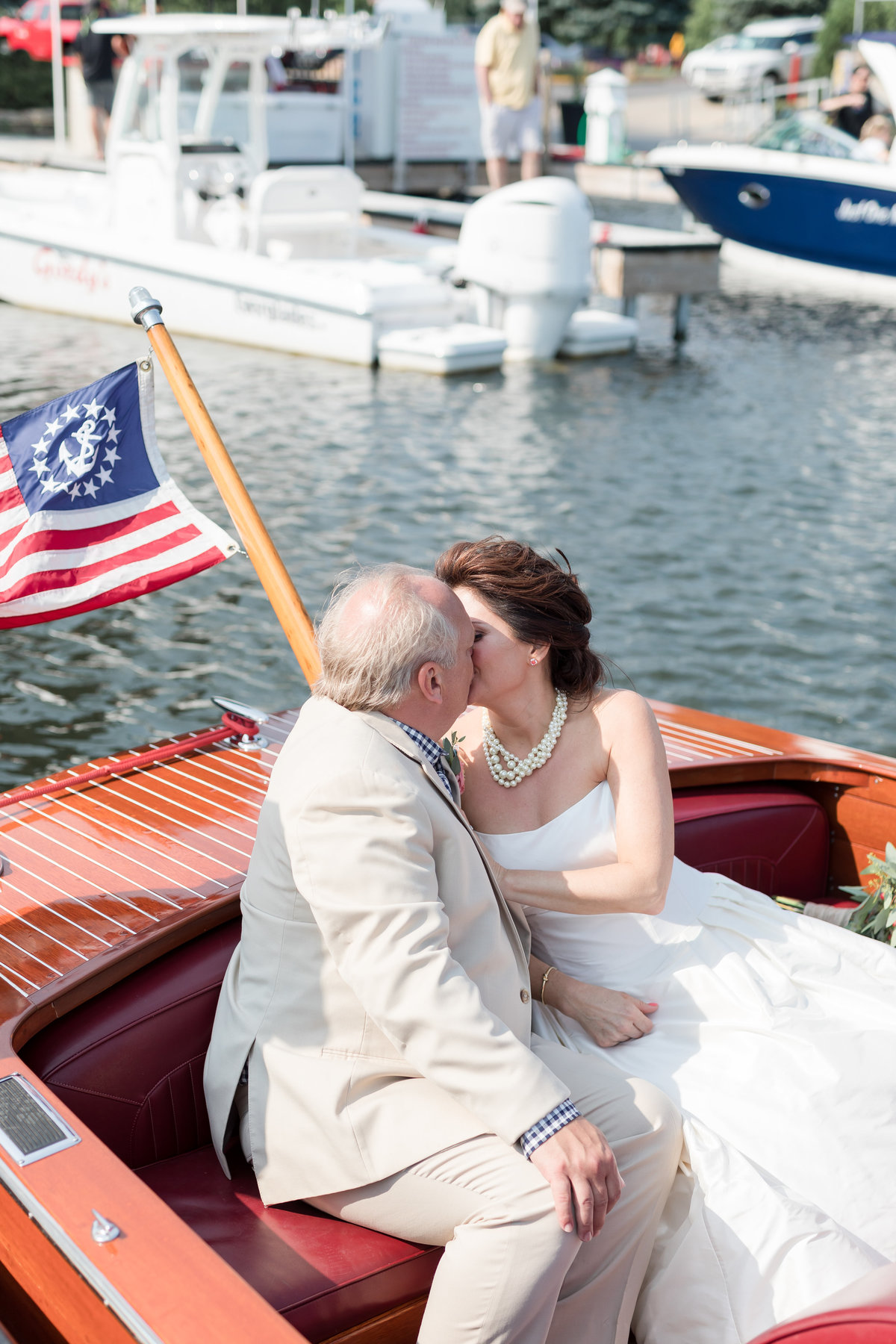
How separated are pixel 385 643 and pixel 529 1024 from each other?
630mm

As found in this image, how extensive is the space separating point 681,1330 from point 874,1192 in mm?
359

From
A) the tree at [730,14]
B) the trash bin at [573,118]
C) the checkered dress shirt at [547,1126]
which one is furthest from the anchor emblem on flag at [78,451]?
the tree at [730,14]

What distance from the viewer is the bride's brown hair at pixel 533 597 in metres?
2.34

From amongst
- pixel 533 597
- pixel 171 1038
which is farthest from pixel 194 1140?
pixel 533 597

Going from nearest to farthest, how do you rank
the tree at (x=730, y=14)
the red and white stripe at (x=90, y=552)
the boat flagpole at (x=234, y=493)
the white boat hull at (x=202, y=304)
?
1. the red and white stripe at (x=90, y=552)
2. the boat flagpole at (x=234, y=493)
3. the white boat hull at (x=202, y=304)
4. the tree at (x=730, y=14)

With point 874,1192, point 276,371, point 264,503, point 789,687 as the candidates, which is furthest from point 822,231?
point 874,1192

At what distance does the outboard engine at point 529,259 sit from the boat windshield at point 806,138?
476 cm

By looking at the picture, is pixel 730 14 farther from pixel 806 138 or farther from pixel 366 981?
pixel 366 981

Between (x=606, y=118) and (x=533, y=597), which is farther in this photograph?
(x=606, y=118)

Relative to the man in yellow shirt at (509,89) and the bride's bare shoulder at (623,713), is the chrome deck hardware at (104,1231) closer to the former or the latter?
the bride's bare shoulder at (623,713)

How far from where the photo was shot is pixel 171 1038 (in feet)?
7.36

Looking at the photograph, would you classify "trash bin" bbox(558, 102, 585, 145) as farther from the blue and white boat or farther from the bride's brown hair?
the bride's brown hair

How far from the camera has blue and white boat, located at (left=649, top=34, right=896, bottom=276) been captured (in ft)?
48.8

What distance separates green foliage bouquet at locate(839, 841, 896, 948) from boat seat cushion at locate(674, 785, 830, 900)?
1.08 feet
